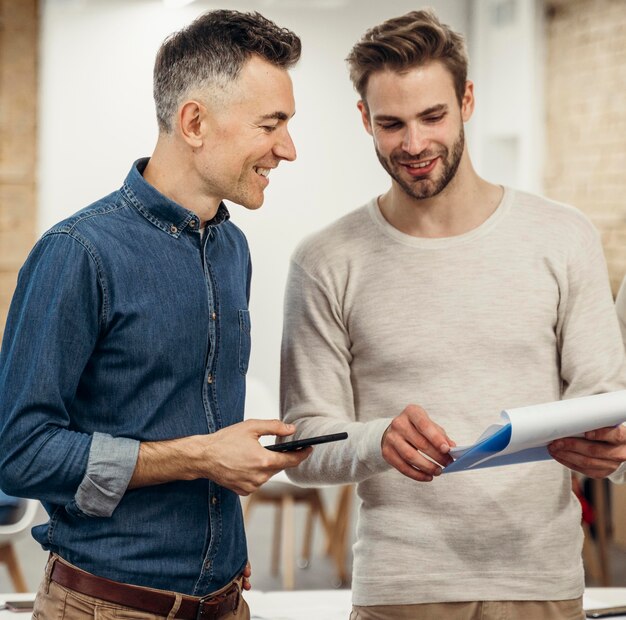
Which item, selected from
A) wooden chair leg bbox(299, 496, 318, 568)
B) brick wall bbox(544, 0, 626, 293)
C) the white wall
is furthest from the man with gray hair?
the white wall

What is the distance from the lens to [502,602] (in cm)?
167

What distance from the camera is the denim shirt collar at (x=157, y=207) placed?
146 cm

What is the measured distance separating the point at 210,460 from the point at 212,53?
2.00 ft

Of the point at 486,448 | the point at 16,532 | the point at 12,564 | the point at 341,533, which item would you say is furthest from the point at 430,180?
the point at 341,533

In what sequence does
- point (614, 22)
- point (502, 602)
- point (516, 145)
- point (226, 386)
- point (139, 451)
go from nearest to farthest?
point (139, 451)
point (226, 386)
point (502, 602)
point (614, 22)
point (516, 145)

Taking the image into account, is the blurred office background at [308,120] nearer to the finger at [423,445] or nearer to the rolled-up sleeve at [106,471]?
the finger at [423,445]

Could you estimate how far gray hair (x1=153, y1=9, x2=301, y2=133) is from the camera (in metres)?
1.50

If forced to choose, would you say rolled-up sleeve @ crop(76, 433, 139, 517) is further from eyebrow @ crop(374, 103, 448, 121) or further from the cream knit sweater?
eyebrow @ crop(374, 103, 448, 121)

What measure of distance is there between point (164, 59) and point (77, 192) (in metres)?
3.89

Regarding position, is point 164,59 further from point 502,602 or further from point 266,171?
point 502,602

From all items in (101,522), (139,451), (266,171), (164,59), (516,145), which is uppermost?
(516,145)

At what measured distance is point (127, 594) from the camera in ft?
4.51

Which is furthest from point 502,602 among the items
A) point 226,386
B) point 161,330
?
point 161,330

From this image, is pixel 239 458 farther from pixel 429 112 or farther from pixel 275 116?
pixel 429 112
